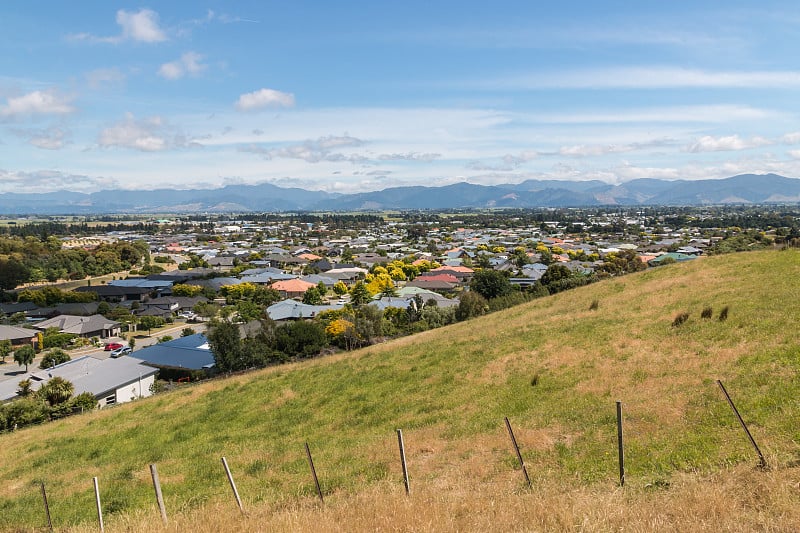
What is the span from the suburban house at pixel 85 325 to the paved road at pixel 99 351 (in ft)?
4.51

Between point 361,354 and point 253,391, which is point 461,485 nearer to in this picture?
point 253,391

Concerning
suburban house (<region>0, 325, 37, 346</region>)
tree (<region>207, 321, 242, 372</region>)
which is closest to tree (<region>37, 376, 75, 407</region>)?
tree (<region>207, 321, 242, 372</region>)

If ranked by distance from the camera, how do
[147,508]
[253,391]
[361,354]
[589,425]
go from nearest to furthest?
1. [147,508]
2. [589,425]
3. [253,391]
4. [361,354]

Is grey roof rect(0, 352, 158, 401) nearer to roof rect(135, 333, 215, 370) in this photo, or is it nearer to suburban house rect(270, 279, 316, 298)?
roof rect(135, 333, 215, 370)

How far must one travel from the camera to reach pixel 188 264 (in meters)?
90.8

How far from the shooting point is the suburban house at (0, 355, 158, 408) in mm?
25625

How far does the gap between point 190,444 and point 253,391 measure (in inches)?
161

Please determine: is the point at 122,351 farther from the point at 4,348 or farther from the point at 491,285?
the point at 491,285

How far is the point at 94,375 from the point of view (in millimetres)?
27375

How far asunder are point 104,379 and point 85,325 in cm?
2499

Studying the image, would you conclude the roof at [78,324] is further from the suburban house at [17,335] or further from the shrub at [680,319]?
the shrub at [680,319]

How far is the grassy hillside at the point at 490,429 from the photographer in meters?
6.19

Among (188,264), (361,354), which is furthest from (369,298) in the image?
(188,264)

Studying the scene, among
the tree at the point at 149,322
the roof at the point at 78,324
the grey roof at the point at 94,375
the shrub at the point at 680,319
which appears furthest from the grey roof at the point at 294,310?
the shrub at the point at 680,319
